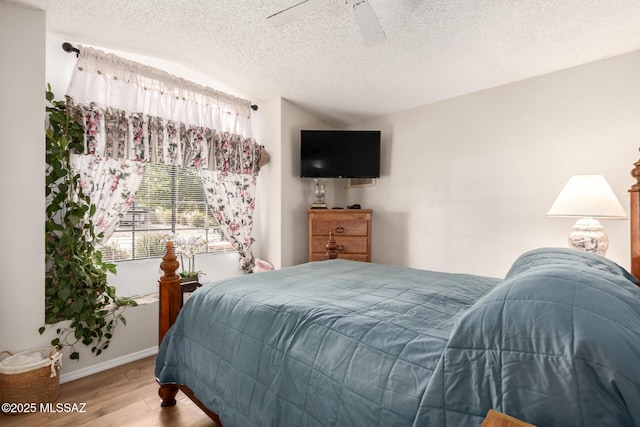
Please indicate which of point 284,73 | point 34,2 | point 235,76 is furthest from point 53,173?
point 284,73

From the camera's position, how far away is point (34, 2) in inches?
78.8

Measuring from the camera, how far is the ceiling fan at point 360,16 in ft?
5.67

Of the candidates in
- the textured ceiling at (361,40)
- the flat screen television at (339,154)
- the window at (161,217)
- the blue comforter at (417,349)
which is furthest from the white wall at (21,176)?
the flat screen television at (339,154)

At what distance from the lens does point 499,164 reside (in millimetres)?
2895

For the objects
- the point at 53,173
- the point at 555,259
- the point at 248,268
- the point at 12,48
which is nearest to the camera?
the point at 555,259

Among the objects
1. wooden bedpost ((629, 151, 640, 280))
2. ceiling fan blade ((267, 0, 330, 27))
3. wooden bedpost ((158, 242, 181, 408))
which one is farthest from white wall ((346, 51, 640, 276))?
wooden bedpost ((158, 242, 181, 408))

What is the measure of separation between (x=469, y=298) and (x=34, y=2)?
3.09 meters

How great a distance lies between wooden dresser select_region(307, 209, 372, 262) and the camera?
3.52 metres

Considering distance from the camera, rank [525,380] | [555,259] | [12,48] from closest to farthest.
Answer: [525,380] → [555,259] → [12,48]

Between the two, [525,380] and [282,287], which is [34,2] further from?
→ [525,380]

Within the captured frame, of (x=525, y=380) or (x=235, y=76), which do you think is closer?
(x=525, y=380)

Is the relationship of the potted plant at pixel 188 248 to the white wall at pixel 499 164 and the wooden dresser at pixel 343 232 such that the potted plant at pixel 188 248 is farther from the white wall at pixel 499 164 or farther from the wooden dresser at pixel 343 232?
the white wall at pixel 499 164

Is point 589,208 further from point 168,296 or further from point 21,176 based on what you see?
point 21,176

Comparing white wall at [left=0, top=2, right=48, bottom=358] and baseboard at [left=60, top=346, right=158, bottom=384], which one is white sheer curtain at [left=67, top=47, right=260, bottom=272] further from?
baseboard at [left=60, top=346, right=158, bottom=384]
